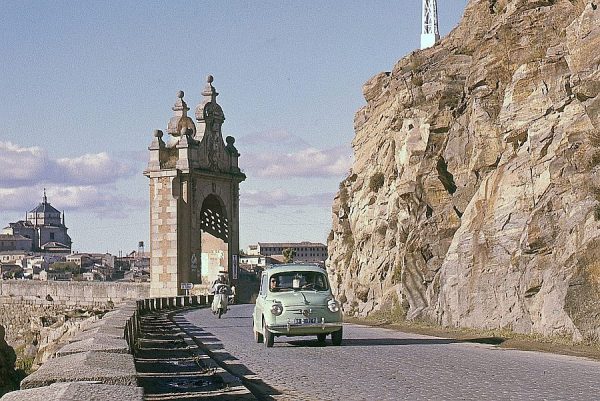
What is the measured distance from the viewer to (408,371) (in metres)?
17.1

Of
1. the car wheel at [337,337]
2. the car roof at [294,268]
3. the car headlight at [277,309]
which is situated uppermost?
the car roof at [294,268]

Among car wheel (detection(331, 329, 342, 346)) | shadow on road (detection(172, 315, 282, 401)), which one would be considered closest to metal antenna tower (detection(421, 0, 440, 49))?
shadow on road (detection(172, 315, 282, 401))

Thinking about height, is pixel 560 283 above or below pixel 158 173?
below

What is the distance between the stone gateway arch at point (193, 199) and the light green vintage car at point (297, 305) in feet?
200

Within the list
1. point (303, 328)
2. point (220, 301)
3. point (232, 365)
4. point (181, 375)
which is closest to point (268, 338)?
point (303, 328)

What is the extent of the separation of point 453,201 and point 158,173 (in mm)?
53174

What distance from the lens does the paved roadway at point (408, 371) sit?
13.9 meters

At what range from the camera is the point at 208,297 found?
255ft

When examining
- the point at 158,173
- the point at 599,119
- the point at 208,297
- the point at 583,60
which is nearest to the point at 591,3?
the point at 583,60

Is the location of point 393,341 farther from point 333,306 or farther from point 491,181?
point 491,181

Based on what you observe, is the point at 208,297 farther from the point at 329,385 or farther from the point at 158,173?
the point at 329,385

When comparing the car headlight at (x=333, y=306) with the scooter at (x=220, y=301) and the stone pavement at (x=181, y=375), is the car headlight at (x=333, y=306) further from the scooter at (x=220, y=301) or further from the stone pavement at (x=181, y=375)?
the scooter at (x=220, y=301)

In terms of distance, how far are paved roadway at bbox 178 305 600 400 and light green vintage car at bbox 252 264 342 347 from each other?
399 mm

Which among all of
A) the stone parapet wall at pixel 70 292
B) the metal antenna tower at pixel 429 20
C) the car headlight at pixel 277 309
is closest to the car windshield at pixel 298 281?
the car headlight at pixel 277 309
